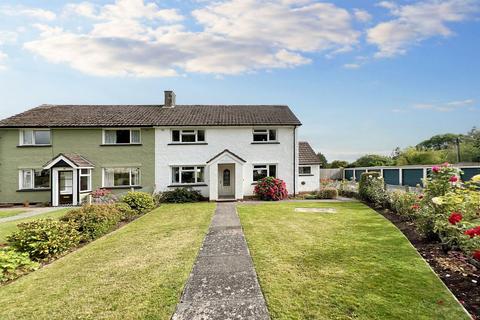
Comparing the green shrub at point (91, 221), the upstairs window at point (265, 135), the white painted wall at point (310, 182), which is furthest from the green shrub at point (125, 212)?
the white painted wall at point (310, 182)

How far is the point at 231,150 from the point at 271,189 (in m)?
4.43

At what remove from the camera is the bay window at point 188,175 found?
2083 centimetres

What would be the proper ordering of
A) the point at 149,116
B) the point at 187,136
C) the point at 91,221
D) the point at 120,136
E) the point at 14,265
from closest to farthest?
the point at 14,265
the point at 91,221
the point at 120,136
the point at 187,136
the point at 149,116

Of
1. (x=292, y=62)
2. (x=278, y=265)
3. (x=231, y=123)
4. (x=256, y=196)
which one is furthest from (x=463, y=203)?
(x=231, y=123)

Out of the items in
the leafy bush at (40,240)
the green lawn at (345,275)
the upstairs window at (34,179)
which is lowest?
the green lawn at (345,275)

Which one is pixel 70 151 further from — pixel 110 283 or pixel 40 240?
pixel 110 283

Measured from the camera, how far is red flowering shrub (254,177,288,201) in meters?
19.6

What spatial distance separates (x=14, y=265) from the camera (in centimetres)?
629

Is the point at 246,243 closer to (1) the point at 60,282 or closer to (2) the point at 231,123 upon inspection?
(1) the point at 60,282

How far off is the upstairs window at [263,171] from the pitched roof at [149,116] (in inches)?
136

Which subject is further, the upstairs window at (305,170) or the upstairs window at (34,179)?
the upstairs window at (305,170)

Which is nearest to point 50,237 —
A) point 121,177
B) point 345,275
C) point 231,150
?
point 345,275

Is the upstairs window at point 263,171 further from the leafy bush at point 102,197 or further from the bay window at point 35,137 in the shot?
the bay window at point 35,137

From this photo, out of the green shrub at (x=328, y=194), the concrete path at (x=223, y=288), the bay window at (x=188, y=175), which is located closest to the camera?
the concrete path at (x=223, y=288)
